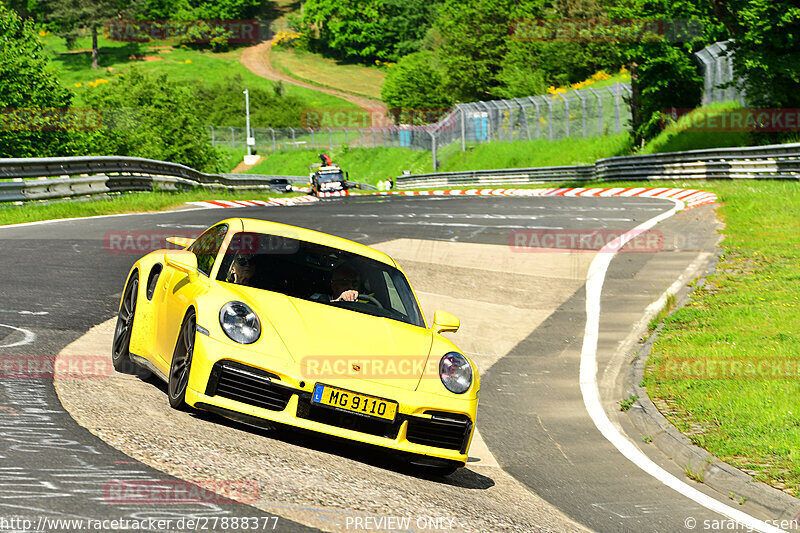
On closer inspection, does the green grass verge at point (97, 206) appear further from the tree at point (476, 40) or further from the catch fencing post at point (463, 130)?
the tree at point (476, 40)

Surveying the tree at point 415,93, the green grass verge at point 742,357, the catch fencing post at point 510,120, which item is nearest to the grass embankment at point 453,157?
the catch fencing post at point 510,120

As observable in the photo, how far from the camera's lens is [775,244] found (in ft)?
53.3

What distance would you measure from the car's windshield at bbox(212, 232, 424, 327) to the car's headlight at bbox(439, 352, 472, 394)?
2.11ft

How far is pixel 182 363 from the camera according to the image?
632 centimetres

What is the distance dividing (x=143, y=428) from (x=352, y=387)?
4.29 ft

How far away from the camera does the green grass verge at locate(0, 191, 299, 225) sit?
68.2ft

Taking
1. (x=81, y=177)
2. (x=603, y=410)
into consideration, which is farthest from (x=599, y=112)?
(x=603, y=410)

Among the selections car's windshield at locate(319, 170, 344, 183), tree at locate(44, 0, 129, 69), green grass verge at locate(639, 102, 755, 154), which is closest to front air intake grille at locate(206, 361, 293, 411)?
green grass verge at locate(639, 102, 755, 154)

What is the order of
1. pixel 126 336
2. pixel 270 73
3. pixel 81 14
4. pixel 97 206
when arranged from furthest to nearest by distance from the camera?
pixel 270 73 < pixel 81 14 < pixel 97 206 < pixel 126 336

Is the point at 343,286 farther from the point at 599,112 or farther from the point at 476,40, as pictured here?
the point at 476,40

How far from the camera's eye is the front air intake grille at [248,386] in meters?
5.96

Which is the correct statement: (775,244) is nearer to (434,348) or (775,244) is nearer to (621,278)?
(621,278)

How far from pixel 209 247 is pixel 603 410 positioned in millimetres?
4267

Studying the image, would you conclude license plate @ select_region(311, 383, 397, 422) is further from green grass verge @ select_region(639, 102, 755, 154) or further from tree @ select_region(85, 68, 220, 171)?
tree @ select_region(85, 68, 220, 171)
